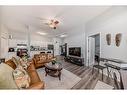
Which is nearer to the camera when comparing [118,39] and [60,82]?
[60,82]

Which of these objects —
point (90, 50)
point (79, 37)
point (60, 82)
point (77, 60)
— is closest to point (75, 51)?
point (77, 60)

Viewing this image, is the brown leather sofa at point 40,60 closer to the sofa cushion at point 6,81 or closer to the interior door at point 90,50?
the interior door at point 90,50

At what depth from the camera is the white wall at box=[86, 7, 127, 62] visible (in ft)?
11.2

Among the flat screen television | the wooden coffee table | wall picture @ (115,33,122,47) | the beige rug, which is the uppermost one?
wall picture @ (115,33,122,47)

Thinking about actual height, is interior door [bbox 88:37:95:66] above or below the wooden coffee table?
above

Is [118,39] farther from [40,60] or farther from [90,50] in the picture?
[40,60]

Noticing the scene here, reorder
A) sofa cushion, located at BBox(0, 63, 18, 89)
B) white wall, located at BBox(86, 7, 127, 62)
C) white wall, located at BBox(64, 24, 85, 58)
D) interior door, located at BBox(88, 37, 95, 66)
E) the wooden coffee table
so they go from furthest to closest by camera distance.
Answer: white wall, located at BBox(64, 24, 85, 58) → interior door, located at BBox(88, 37, 95, 66) → the wooden coffee table → white wall, located at BBox(86, 7, 127, 62) → sofa cushion, located at BBox(0, 63, 18, 89)

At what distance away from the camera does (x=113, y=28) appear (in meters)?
3.93

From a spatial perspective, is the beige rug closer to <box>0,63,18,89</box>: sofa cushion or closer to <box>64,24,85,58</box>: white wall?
<box>0,63,18,89</box>: sofa cushion

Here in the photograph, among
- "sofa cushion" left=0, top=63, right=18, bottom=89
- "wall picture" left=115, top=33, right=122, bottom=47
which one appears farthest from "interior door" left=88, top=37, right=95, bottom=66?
"sofa cushion" left=0, top=63, right=18, bottom=89

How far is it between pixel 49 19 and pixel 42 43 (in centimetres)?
329

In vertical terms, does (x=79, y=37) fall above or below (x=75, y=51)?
above
